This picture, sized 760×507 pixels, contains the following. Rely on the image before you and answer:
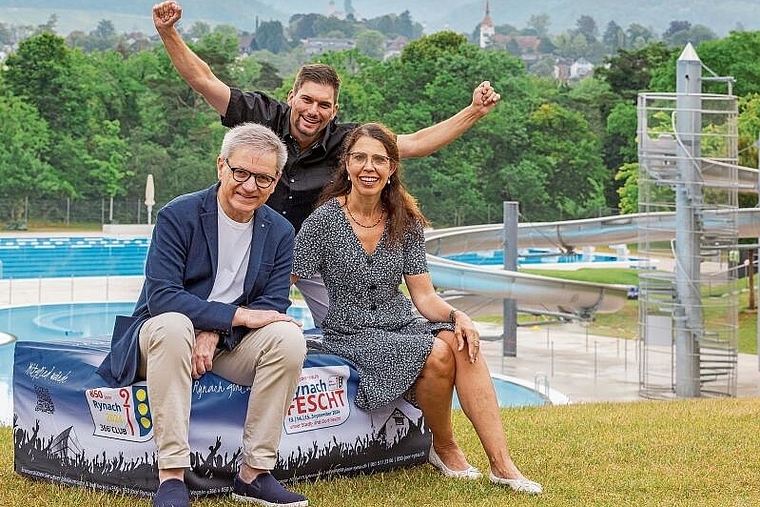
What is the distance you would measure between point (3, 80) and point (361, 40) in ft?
289

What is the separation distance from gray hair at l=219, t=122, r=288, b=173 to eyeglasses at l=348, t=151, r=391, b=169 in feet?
1.08

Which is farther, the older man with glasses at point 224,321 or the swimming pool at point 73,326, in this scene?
the swimming pool at point 73,326

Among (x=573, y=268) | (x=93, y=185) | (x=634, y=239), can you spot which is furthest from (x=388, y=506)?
(x=93, y=185)

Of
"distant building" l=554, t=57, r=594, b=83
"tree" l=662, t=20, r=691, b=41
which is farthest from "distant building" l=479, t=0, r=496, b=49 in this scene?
"tree" l=662, t=20, r=691, b=41

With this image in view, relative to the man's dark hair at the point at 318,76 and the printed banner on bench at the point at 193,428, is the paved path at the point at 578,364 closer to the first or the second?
the man's dark hair at the point at 318,76

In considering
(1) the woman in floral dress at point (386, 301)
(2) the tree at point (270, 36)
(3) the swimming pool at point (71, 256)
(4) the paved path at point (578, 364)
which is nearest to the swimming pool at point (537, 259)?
(3) the swimming pool at point (71, 256)

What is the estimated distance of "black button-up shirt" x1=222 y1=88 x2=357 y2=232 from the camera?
3.83 metres

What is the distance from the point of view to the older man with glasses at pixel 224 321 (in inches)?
112

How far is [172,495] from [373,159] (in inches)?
43.8

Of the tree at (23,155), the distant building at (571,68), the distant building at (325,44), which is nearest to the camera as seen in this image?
the tree at (23,155)

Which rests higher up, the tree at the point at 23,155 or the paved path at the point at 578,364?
the tree at the point at 23,155

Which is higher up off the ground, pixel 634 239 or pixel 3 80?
pixel 3 80

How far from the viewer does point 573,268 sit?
2817 cm

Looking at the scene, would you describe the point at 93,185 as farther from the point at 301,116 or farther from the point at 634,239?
the point at 301,116
